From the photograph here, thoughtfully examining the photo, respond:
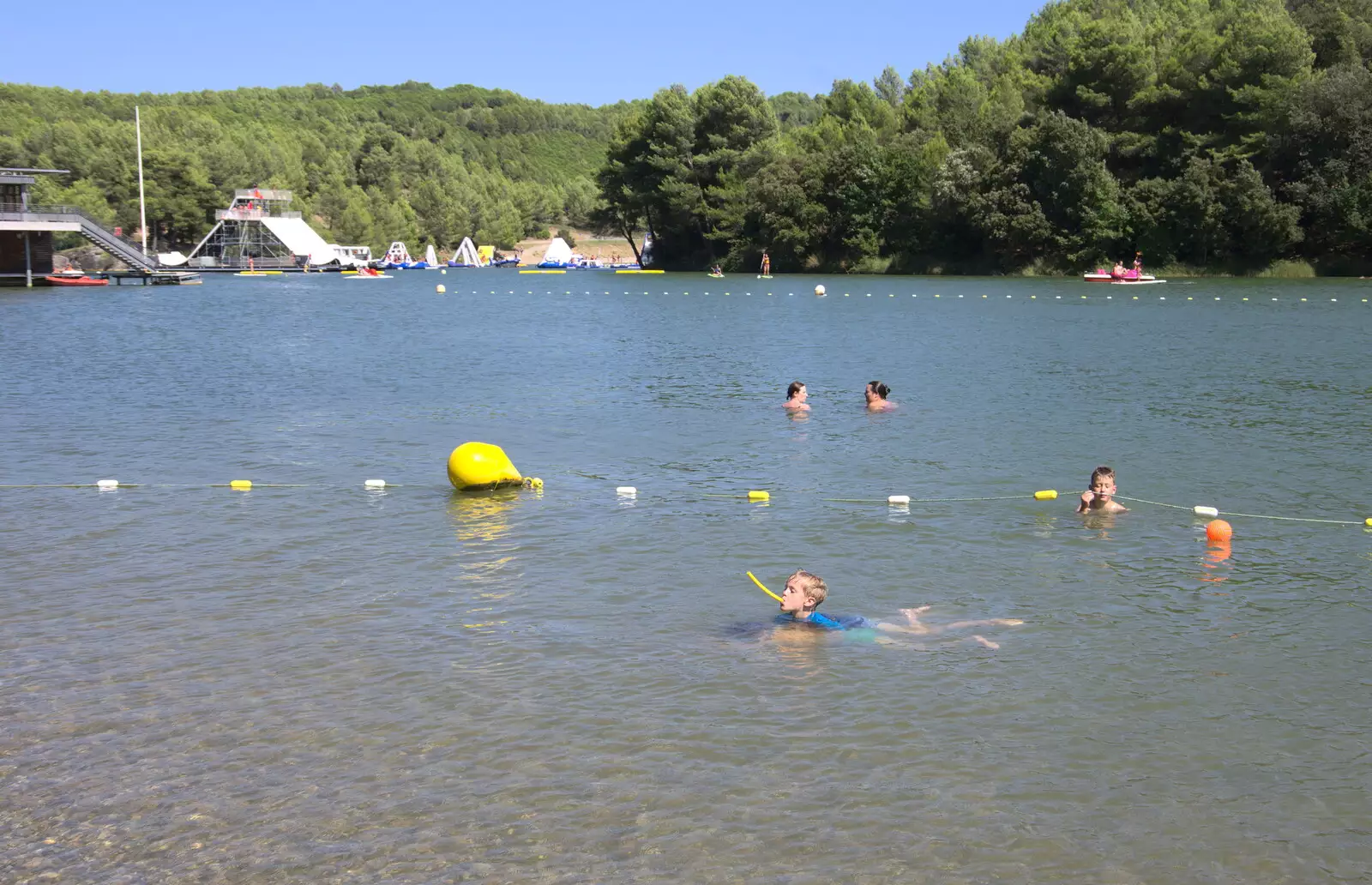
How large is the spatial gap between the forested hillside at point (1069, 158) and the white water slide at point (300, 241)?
2723 cm

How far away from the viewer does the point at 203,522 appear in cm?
1605

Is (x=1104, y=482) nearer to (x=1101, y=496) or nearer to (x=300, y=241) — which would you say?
(x=1101, y=496)

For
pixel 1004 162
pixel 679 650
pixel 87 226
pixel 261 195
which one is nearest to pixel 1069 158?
pixel 1004 162

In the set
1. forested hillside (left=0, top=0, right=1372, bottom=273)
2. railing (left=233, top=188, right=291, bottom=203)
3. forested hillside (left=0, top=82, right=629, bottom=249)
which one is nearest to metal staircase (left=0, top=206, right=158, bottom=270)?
railing (left=233, top=188, right=291, bottom=203)

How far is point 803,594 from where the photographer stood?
38.3ft

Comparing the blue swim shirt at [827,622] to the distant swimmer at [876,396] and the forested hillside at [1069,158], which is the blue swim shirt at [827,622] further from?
the forested hillside at [1069,158]

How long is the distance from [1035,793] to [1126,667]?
2785mm

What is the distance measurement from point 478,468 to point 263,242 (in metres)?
113

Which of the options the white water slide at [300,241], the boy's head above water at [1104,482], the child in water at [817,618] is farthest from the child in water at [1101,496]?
the white water slide at [300,241]

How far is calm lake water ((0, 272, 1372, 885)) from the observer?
781 centimetres

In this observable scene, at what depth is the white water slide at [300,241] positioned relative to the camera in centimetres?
12156

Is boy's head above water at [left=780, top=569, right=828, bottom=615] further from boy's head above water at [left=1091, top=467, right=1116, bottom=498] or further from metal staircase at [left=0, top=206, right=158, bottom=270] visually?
metal staircase at [left=0, top=206, right=158, bottom=270]

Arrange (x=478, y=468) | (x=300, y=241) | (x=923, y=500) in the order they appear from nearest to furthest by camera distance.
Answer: (x=923, y=500), (x=478, y=468), (x=300, y=241)

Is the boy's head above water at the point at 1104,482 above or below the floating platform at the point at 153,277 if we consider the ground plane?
below
